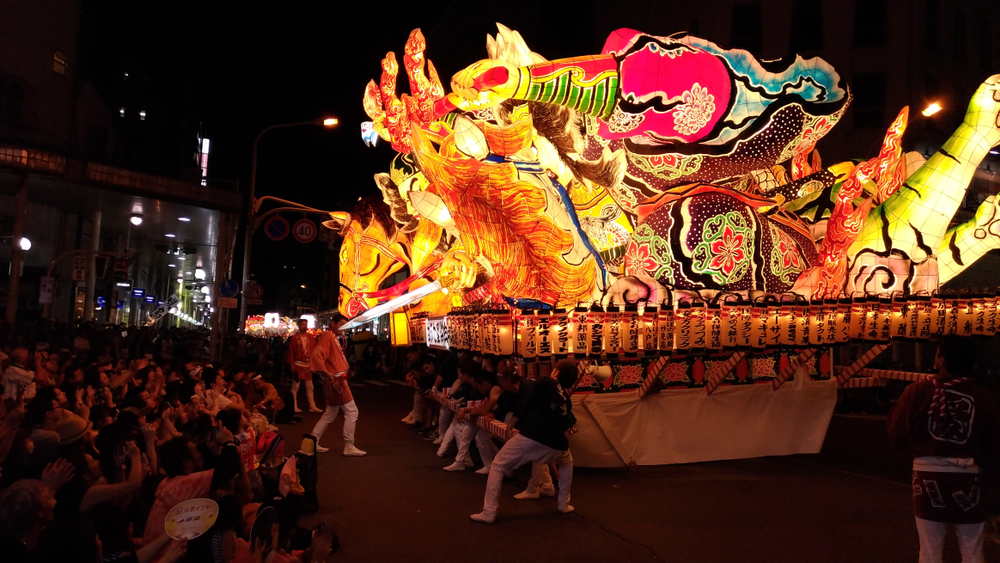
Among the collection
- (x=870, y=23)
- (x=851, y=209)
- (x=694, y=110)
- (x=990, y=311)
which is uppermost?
(x=870, y=23)

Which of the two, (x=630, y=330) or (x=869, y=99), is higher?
(x=869, y=99)

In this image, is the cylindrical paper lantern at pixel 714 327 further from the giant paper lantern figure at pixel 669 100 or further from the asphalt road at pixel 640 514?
the giant paper lantern figure at pixel 669 100

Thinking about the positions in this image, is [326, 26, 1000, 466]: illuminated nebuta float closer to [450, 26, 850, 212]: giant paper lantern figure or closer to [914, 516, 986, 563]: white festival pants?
[450, 26, 850, 212]: giant paper lantern figure

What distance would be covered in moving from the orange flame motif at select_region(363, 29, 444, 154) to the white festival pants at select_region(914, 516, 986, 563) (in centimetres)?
775

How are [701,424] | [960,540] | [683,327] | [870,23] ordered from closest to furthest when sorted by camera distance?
1. [960,540]
2. [683,327]
3. [701,424]
4. [870,23]

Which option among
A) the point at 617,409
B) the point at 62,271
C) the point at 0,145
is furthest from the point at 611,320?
the point at 62,271

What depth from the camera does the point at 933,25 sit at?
90.3 ft

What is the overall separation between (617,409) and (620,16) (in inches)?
1127

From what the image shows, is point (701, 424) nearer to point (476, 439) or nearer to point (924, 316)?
point (476, 439)

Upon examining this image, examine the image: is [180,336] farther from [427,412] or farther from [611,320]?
[611,320]

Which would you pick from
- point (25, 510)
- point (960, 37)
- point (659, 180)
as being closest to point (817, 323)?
point (659, 180)

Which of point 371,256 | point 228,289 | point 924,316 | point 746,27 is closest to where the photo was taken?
point 924,316

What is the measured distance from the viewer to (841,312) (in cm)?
1056

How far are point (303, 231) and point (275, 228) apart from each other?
780mm
